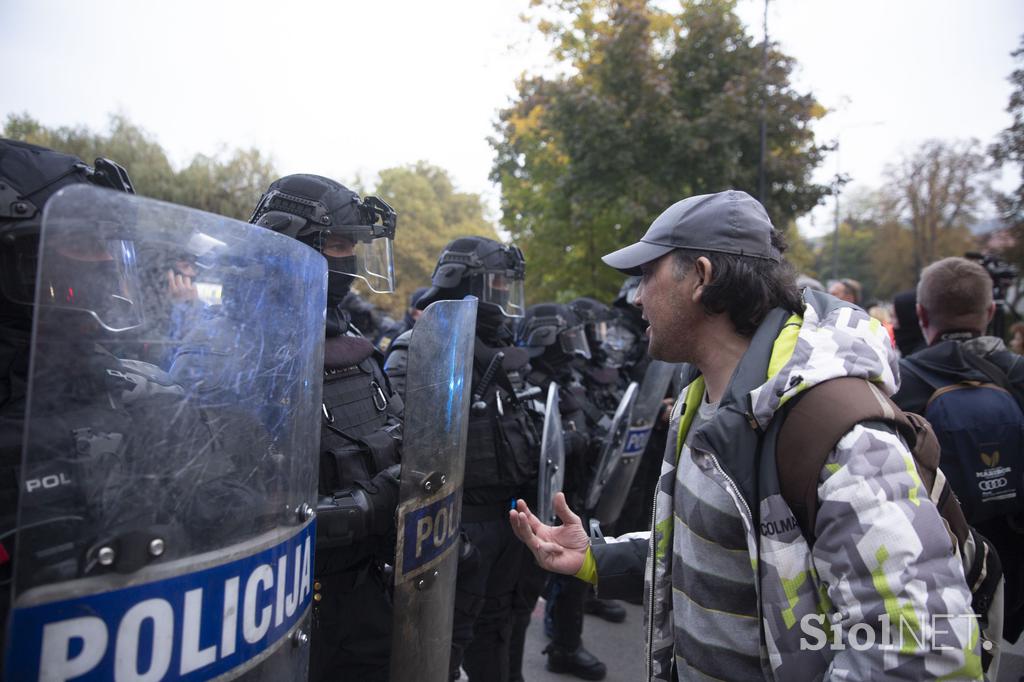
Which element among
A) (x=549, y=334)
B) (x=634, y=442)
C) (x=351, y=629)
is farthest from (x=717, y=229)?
(x=549, y=334)

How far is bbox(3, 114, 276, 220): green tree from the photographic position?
80.1 ft

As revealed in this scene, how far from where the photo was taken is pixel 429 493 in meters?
1.86

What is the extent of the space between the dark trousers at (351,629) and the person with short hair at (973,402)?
2382 millimetres

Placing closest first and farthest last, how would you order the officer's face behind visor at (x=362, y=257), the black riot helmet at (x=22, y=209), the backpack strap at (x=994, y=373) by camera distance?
the black riot helmet at (x=22, y=209), the officer's face behind visor at (x=362, y=257), the backpack strap at (x=994, y=373)

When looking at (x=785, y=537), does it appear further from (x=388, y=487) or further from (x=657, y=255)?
(x=388, y=487)

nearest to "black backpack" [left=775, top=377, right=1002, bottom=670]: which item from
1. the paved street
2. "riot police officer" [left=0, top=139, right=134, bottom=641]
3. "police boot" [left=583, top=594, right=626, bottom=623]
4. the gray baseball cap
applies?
the gray baseball cap

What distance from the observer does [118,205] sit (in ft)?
3.05

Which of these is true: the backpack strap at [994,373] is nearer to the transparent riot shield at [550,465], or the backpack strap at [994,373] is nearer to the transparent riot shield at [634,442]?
the transparent riot shield at [634,442]

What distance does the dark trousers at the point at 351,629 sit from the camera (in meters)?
2.31

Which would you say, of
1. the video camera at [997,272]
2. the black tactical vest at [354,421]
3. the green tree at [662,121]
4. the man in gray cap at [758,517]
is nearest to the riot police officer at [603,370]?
the black tactical vest at [354,421]

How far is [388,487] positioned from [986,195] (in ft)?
118

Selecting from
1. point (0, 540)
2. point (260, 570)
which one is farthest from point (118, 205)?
point (0, 540)

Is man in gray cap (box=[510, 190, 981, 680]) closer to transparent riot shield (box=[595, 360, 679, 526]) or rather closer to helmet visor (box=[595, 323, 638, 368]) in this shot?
transparent riot shield (box=[595, 360, 679, 526])

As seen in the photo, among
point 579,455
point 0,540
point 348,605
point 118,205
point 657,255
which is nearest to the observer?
point 118,205
